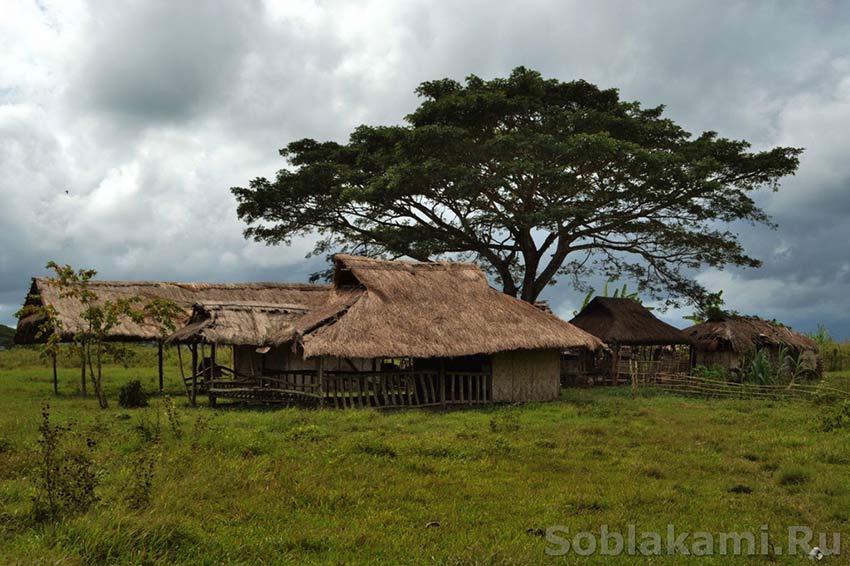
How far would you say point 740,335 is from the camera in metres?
28.2

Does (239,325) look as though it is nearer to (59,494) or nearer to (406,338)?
(406,338)

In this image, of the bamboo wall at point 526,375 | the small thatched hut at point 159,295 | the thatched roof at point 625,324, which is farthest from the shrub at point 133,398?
the thatched roof at point 625,324

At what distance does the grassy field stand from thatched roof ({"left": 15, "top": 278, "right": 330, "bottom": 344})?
8967mm

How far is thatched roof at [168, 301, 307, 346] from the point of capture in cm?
1822

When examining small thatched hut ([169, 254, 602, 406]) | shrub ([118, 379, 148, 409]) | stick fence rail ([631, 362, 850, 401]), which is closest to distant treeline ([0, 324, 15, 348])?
shrub ([118, 379, 148, 409])

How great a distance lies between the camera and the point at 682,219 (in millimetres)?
27453

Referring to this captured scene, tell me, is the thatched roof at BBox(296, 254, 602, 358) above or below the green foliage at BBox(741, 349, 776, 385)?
above

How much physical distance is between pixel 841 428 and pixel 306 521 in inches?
422

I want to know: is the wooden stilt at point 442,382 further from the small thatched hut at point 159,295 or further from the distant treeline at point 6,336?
the distant treeline at point 6,336

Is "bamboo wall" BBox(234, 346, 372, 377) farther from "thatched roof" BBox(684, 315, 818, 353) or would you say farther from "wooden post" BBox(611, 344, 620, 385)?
"thatched roof" BBox(684, 315, 818, 353)

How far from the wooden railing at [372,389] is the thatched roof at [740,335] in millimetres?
13388

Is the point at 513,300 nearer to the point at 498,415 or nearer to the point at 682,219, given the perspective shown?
the point at 498,415

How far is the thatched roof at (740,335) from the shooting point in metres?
28.0

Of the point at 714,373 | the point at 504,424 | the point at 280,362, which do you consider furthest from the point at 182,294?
the point at 714,373
